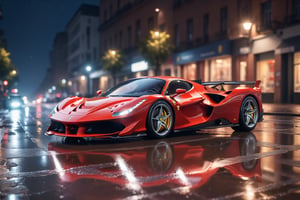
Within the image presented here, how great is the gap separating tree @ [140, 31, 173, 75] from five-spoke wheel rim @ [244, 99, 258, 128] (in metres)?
21.3

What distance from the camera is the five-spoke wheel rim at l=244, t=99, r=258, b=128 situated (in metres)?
8.93

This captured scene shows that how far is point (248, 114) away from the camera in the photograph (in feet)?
29.4

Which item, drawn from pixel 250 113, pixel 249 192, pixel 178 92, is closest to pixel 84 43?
pixel 250 113

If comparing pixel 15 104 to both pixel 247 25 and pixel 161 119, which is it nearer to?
pixel 247 25

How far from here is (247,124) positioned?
8914 millimetres

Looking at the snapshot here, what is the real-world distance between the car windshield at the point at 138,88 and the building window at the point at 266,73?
2000cm

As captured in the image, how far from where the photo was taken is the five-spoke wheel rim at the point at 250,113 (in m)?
8.93

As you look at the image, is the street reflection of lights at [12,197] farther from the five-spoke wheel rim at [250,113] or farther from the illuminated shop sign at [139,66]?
the illuminated shop sign at [139,66]

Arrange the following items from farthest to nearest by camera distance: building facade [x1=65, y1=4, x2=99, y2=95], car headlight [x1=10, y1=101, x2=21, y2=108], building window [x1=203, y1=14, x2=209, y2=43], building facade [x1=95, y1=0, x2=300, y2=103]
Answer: building facade [x1=65, y1=4, x2=99, y2=95], building window [x1=203, y1=14, x2=209, y2=43], car headlight [x1=10, y1=101, x2=21, y2=108], building facade [x1=95, y1=0, x2=300, y2=103]

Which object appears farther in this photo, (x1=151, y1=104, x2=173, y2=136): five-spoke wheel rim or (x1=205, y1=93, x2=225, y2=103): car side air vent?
(x1=205, y1=93, x2=225, y2=103): car side air vent

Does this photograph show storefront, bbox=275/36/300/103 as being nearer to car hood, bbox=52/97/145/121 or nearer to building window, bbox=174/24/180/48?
building window, bbox=174/24/180/48

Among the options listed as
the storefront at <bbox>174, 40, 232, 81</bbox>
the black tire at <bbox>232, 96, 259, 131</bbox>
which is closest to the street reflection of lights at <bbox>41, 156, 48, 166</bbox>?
the black tire at <bbox>232, 96, 259, 131</bbox>

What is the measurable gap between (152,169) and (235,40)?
25.7 meters

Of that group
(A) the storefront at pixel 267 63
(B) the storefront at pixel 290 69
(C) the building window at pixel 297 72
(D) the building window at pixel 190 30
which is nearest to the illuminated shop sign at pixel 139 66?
(D) the building window at pixel 190 30
